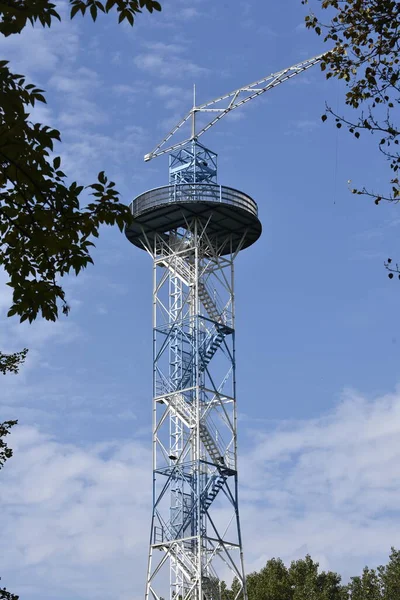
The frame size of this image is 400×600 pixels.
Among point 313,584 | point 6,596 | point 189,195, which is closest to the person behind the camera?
point 6,596

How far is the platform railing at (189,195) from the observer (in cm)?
6944

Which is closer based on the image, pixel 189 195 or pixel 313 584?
pixel 189 195

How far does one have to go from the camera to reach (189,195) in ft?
228

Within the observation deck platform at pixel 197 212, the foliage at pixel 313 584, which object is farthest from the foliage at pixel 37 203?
the foliage at pixel 313 584

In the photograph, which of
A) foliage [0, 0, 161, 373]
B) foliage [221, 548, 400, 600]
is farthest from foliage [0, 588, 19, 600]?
foliage [221, 548, 400, 600]

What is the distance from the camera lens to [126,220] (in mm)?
18062

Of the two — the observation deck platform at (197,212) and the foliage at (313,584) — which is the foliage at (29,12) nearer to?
the observation deck platform at (197,212)

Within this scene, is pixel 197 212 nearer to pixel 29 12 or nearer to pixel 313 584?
pixel 313 584

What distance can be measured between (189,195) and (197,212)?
119 cm

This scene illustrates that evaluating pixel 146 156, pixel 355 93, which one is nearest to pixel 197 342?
pixel 146 156

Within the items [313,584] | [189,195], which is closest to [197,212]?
[189,195]

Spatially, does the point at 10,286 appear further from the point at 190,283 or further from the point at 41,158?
the point at 190,283

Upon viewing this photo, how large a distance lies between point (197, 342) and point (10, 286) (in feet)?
169

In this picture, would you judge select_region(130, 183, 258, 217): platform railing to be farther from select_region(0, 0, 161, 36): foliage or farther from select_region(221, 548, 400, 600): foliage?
select_region(0, 0, 161, 36): foliage
